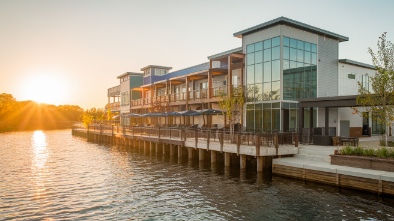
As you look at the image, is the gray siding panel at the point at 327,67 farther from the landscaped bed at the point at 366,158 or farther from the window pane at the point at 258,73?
the landscaped bed at the point at 366,158

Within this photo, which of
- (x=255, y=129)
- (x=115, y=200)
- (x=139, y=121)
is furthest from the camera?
(x=139, y=121)

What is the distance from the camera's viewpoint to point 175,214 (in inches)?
531

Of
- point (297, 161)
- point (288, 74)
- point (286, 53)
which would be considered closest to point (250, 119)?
point (288, 74)

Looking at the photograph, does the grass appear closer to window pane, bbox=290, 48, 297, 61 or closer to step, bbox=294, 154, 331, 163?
step, bbox=294, 154, 331, 163

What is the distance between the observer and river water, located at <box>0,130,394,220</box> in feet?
43.4

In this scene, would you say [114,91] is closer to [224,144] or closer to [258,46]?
[258,46]

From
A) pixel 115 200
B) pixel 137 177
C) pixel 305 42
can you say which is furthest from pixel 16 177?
pixel 305 42

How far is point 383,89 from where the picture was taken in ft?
63.5

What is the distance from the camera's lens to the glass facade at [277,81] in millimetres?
27781

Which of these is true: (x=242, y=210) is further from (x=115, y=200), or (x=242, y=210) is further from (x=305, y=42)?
(x=305, y=42)

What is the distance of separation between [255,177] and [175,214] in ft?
26.2

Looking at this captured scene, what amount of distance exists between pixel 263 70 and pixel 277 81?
6.74 feet

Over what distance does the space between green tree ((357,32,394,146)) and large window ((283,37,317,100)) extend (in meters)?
8.12

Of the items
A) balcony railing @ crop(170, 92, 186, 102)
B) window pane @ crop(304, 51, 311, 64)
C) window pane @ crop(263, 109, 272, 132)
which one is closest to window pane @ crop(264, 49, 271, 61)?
window pane @ crop(304, 51, 311, 64)
